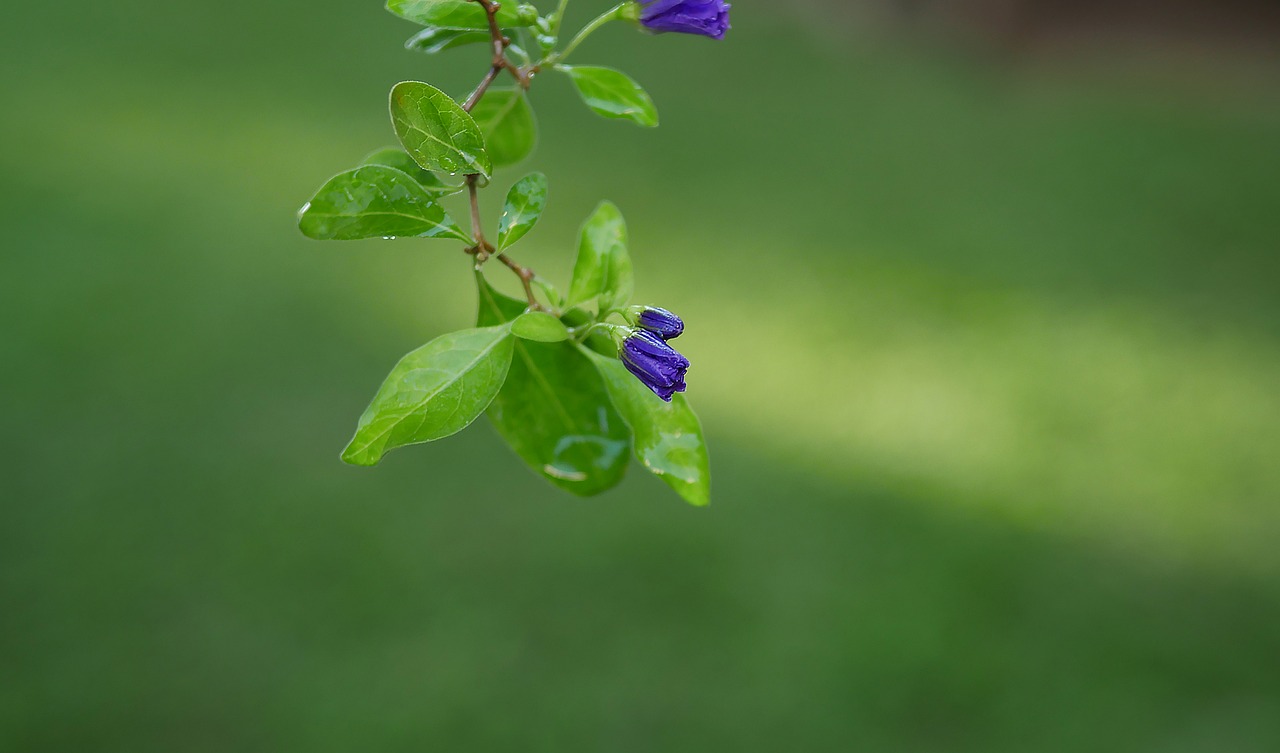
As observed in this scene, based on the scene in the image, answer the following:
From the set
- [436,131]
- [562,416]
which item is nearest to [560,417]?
[562,416]

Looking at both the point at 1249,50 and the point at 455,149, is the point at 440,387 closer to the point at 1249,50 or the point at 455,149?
the point at 455,149

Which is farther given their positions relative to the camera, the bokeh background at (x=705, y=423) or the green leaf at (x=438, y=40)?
the bokeh background at (x=705, y=423)

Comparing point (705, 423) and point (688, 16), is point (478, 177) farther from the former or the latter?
point (705, 423)

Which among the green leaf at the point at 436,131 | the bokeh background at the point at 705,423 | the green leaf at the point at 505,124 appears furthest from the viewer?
the bokeh background at the point at 705,423

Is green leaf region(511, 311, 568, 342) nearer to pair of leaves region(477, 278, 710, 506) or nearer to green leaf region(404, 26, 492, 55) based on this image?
pair of leaves region(477, 278, 710, 506)

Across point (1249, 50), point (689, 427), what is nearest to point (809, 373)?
point (689, 427)

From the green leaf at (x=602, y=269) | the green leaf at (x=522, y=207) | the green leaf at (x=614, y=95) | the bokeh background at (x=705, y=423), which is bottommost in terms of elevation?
the bokeh background at (x=705, y=423)

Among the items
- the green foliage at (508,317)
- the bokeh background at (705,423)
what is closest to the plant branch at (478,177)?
the green foliage at (508,317)

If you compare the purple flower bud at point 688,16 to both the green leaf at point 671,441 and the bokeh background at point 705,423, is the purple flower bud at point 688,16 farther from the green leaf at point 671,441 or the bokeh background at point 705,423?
the bokeh background at point 705,423
